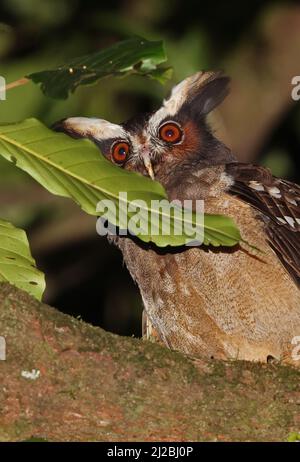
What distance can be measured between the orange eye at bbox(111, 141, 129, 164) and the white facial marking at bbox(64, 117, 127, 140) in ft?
0.21

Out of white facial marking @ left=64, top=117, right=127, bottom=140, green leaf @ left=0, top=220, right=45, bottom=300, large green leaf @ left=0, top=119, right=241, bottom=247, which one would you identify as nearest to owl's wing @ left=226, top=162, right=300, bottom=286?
white facial marking @ left=64, top=117, right=127, bottom=140

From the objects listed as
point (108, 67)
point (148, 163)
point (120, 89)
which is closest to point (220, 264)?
point (148, 163)

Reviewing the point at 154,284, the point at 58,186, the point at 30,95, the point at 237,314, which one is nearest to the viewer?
the point at 58,186

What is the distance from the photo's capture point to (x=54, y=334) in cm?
320

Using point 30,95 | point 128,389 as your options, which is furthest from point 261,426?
point 30,95

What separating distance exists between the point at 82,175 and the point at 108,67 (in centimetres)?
43

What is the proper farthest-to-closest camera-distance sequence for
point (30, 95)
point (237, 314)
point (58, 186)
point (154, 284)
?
1. point (30, 95)
2. point (154, 284)
3. point (237, 314)
4. point (58, 186)

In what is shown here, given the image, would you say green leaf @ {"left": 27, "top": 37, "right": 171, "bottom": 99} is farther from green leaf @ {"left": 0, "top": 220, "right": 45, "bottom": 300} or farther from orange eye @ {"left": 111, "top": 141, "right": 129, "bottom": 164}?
orange eye @ {"left": 111, "top": 141, "right": 129, "bottom": 164}

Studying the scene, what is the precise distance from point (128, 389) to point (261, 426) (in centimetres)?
50

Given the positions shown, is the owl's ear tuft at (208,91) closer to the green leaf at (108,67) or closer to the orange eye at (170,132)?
the orange eye at (170,132)

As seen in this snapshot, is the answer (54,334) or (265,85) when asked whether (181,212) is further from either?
(265,85)

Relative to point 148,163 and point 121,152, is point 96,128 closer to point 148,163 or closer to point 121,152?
point 121,152

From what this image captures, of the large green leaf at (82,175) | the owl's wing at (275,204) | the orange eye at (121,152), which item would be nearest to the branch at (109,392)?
the large green leaf at (82,175)

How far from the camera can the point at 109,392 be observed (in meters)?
3.18
